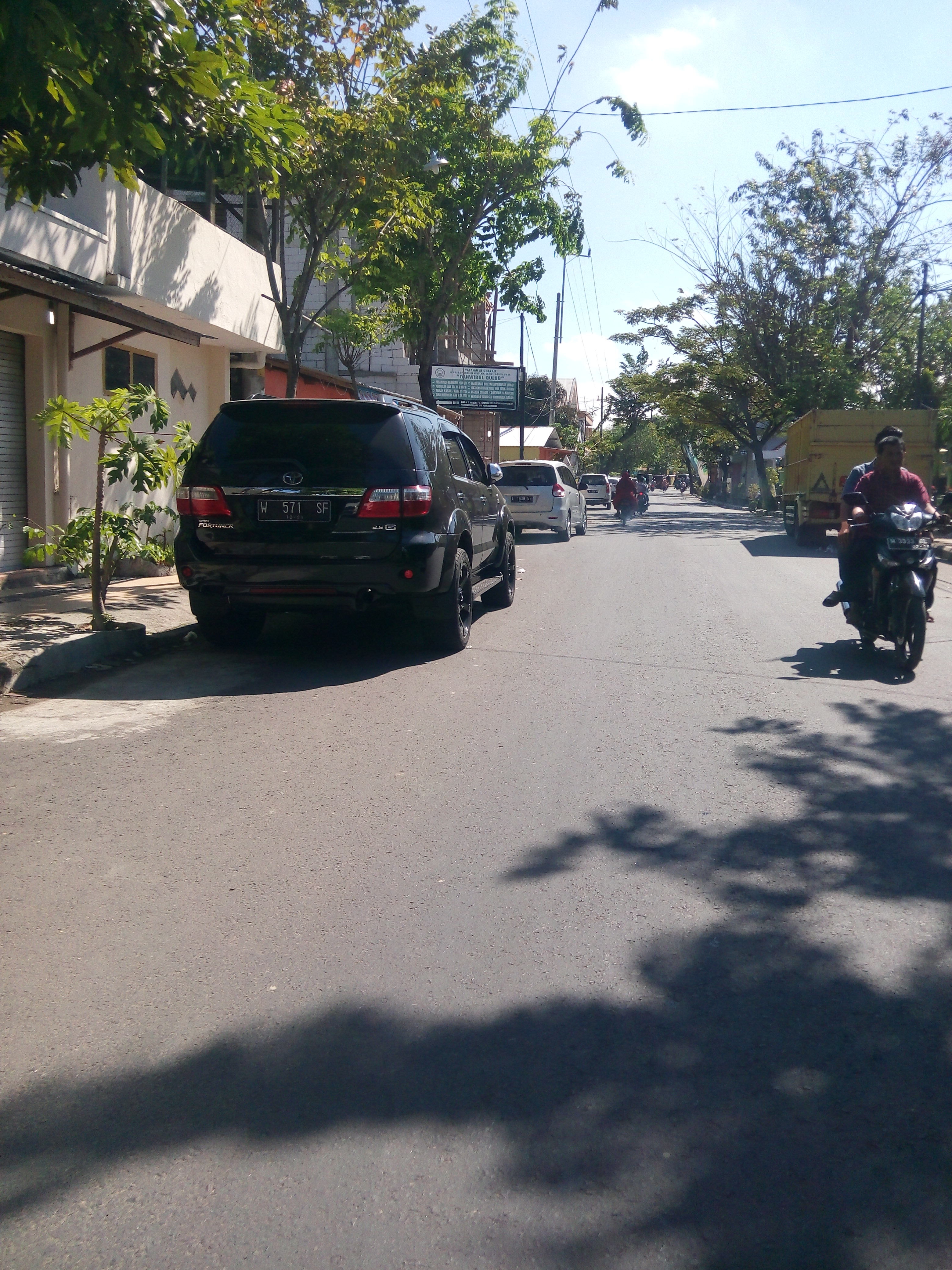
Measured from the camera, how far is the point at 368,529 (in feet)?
26.5

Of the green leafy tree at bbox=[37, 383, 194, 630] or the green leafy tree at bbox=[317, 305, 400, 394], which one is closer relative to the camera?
the green leafy tree at bbox=[37, 383, 194, 630]

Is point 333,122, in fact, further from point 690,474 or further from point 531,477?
point 690,474

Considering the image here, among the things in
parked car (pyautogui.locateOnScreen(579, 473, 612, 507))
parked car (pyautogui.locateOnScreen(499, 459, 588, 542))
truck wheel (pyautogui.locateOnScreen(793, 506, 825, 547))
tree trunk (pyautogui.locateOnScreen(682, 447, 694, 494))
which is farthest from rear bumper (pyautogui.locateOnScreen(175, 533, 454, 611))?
tree trunk (pyautogui.locateOnScreen(682, 447, 694, 494))

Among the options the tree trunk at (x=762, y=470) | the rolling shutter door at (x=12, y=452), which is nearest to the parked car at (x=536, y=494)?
the rolling shutter door at (x=12, y=452)

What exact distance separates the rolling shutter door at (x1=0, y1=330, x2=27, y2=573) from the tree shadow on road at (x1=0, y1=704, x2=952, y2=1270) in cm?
1011

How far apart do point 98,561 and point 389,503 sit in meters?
2.42

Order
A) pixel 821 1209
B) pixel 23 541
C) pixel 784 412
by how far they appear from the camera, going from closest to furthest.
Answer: pixel 821 1209 → pixel 23 541 → pixel 784 412

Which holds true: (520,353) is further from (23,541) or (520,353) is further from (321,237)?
(23,541)

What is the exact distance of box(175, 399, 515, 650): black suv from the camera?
8102 mm

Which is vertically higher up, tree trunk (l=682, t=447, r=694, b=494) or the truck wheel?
tree trunk (l=682, t=447, r=694, b=494)

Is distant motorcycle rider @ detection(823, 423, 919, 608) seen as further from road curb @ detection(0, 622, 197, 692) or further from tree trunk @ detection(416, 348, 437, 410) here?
tree trunk @ detection(416, 348, 437, 410)

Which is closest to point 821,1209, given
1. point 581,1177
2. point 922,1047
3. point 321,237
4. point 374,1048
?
point 581,1177

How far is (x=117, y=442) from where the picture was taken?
898 cm

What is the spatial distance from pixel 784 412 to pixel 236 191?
32.1 metres
